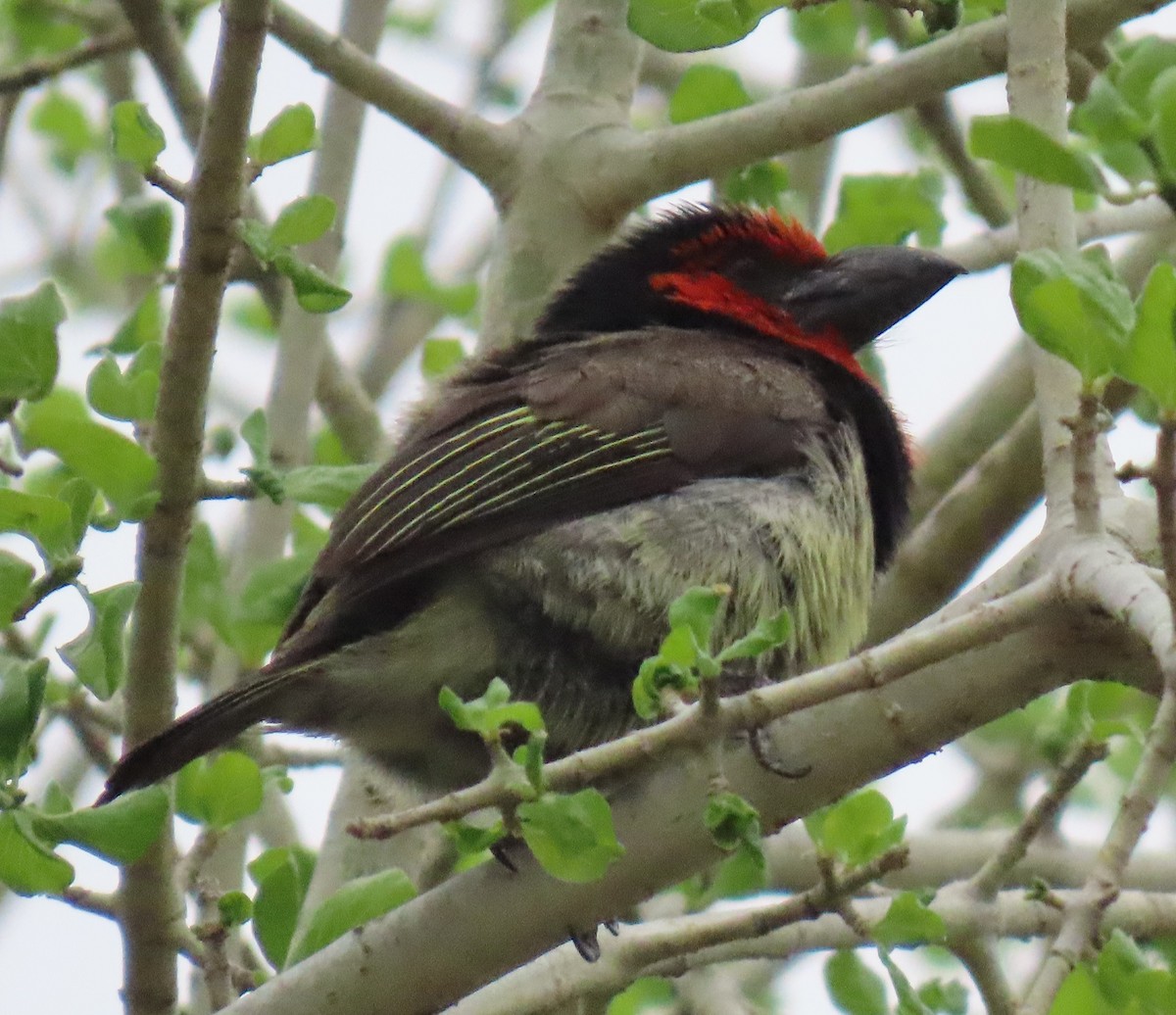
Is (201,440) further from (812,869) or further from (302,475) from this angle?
(812,869)

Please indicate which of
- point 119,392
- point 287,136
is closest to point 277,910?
point 119,392

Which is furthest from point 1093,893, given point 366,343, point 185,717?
point 366,343

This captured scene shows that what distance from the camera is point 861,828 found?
3.10m

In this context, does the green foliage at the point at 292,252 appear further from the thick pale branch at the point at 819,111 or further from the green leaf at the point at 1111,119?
the thick pale branch at the point at 819,111

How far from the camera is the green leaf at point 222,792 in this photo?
3369 millimetres

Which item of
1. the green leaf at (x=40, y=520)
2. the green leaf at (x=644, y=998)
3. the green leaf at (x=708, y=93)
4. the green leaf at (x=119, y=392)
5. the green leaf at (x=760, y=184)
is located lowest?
the green leaf at (x=40, y=520)

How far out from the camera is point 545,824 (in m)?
2.40

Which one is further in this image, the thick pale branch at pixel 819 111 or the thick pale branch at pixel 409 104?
the thick pale branch at pixel 409 104

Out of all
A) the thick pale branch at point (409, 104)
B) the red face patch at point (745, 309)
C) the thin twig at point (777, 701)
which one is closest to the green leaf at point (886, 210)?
the red face patch at point (745, 309)

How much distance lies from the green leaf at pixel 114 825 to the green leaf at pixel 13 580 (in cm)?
36

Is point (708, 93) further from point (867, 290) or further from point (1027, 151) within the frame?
point (1027, 151)

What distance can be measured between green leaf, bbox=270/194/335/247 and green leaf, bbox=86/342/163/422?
33cm

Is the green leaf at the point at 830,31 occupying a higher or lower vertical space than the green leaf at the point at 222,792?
higher

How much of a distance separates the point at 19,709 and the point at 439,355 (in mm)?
2416
